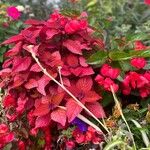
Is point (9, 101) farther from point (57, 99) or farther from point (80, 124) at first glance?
point (80, 124)

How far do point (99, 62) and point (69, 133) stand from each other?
0.42m

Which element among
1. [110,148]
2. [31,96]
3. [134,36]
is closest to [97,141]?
[110,148]

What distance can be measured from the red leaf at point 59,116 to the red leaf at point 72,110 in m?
0.03

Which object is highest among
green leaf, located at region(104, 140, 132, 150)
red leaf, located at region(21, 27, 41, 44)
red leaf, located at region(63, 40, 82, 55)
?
red leaf, located at region(21, 27, 41, 44)

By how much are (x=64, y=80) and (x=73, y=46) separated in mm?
189

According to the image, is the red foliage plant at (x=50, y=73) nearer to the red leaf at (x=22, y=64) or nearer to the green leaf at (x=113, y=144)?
the red leaf at (x=22, y=64)

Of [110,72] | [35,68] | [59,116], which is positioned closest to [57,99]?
[59,116]

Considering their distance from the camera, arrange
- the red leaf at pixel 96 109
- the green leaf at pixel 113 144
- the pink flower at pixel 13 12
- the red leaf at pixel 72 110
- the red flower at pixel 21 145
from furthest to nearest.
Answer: the pink flower at pixel 13 12
the red flower at pixel 21 145
the red leaf at pixel 96 109
the red leaf at pixel 72 110
the green leaf at pixel 113 144

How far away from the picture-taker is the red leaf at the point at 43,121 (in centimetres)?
246

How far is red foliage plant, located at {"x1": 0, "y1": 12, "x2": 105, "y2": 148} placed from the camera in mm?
2455

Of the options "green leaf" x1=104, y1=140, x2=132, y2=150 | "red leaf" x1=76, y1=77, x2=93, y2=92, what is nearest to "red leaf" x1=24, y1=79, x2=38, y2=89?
"red leaf" x1=76, y1=77, x2=93, y2=92

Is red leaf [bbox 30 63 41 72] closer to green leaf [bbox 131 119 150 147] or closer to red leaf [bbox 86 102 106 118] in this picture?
red leaf [bbox 86 102 106 118]

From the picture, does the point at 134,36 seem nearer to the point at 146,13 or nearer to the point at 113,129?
the point at 113,129

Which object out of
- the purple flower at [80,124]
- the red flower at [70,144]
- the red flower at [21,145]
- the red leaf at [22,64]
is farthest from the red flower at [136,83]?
the red flower at [21,145]
